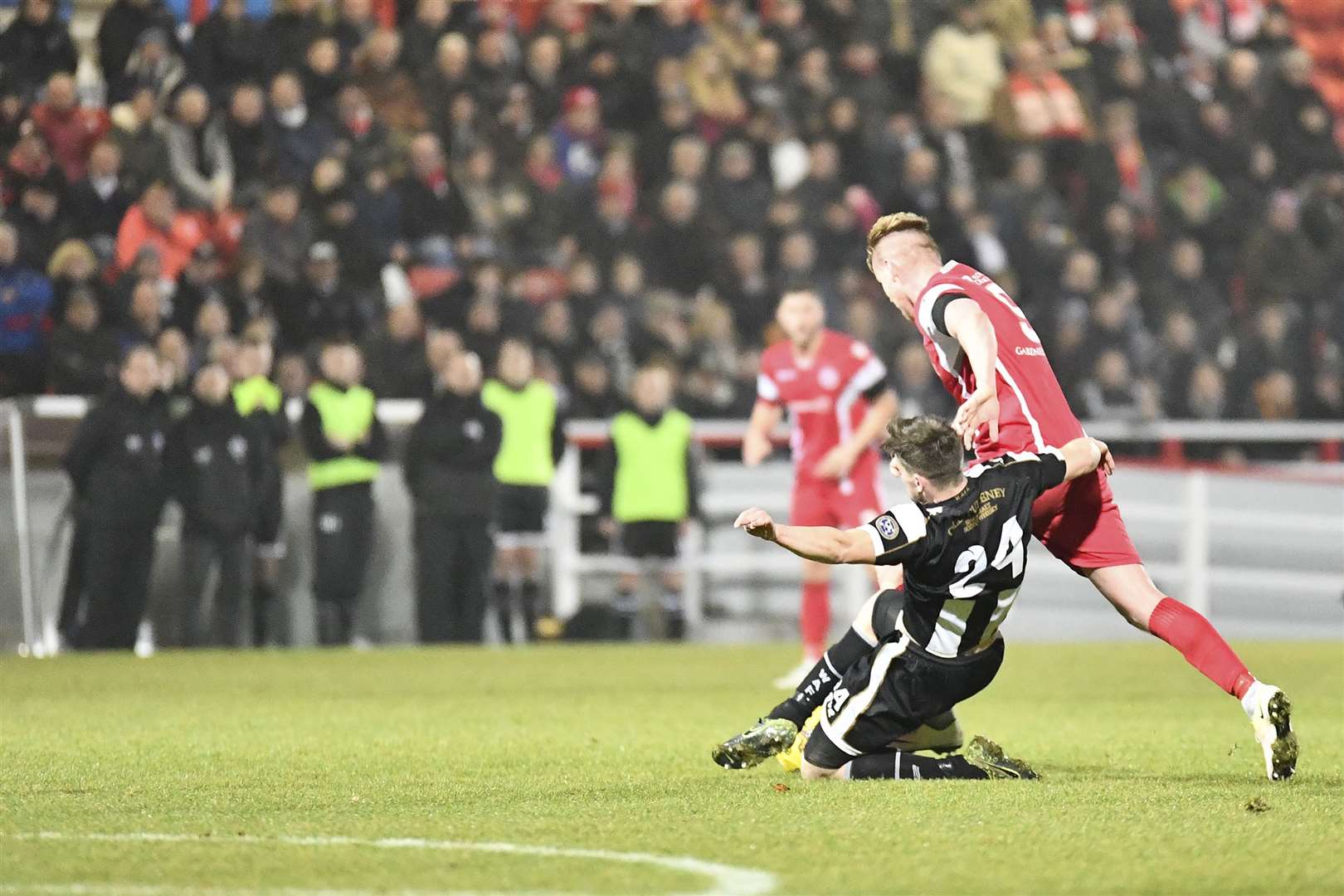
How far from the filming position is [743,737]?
21.2ft

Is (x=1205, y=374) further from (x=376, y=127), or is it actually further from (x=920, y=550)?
(x=920, y=550)

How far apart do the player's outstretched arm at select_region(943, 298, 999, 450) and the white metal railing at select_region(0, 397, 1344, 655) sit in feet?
26.5

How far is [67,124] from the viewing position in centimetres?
1430

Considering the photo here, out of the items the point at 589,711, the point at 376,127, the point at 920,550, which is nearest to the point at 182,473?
the point at 376,127

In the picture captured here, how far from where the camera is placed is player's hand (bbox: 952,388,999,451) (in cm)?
613

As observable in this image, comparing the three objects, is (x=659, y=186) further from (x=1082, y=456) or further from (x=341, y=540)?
(x=1082, y=456)

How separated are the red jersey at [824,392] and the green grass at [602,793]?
4.25 feet

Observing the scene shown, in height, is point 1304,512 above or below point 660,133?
below

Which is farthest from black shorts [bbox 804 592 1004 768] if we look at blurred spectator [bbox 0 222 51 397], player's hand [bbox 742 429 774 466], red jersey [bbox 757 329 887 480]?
blurred spectator [bbox 0 222 51 397]

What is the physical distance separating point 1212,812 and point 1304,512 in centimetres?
1096

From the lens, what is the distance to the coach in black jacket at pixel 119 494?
1318cm

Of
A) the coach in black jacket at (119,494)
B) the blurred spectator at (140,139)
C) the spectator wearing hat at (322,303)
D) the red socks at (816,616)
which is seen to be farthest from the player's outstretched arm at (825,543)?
the blurred spectator at (140,139)

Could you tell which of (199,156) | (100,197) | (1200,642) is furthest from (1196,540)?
(1200,642)

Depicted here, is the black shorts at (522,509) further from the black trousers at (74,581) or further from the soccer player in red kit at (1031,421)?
the soccer player in red kit at (1031,421)
